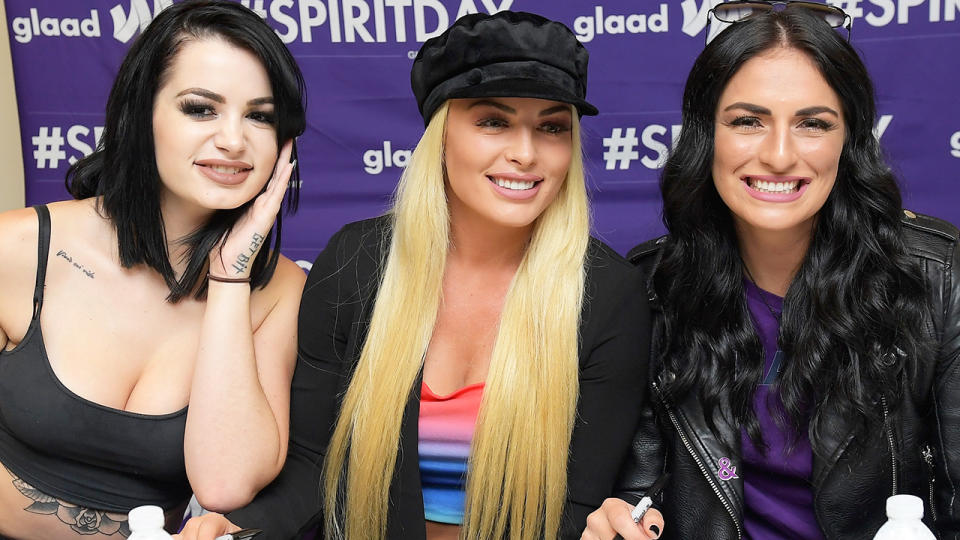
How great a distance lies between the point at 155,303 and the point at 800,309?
1.20 metres

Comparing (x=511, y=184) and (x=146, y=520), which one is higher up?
(x=511, y=184)

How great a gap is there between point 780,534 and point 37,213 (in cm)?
149

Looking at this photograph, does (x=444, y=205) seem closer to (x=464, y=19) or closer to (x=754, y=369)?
(x=464, y=19)

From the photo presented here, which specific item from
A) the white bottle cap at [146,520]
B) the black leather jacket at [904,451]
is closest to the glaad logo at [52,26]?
the white bottle cap at [146,520]

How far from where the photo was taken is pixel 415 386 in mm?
1829

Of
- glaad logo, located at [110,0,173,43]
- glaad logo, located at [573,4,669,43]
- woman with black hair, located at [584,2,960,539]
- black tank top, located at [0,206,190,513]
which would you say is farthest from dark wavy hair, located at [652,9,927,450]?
glaad logo, located at [110,0,173,43]

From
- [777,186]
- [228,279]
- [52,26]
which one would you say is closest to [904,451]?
[777,186]

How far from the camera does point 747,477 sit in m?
1.86

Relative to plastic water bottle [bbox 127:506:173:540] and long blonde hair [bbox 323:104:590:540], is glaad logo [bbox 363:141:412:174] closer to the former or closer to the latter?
long blonde hair [bbox 323:104:590:540]

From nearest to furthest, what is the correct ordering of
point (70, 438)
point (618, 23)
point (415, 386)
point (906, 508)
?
1. point (906, 508)
2. point (70, 438)
3. point (415, 386)
4. point (618, 23)

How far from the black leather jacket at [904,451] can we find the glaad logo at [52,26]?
1.90m

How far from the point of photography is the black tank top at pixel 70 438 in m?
1.73

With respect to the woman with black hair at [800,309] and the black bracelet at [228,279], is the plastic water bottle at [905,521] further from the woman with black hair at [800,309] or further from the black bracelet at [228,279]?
the black bracelet at [228,279]

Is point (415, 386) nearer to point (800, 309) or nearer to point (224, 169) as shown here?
point (224, 169)
